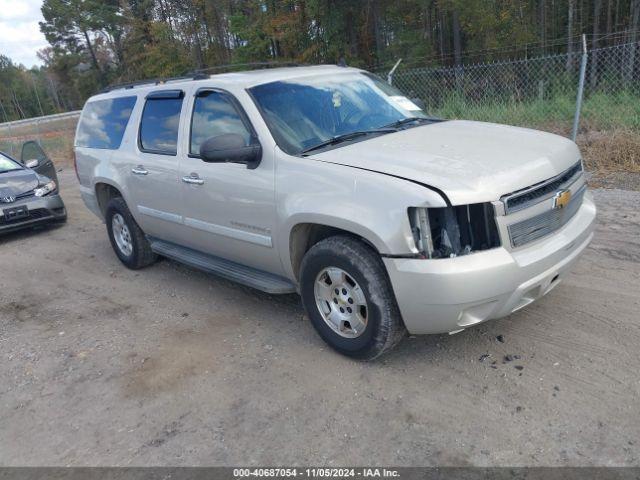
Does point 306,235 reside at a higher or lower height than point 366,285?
higher

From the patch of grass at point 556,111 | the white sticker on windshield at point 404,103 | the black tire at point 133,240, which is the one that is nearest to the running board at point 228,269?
the black tire at point 133,240

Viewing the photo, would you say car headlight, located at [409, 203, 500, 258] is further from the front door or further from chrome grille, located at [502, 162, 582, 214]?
the front door

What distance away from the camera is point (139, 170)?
17.1ft

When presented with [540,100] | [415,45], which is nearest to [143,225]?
[540,100]

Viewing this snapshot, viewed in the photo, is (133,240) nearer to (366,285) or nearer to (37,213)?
(37,213)

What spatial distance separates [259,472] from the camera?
9.18 ft

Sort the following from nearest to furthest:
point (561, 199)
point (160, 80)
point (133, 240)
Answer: point (561, 199), point (160, 80), point (133, 240)

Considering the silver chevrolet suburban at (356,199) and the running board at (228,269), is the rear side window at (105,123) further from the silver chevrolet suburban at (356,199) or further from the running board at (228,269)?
the running board at (228,269)

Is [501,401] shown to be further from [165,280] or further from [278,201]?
[165,280]

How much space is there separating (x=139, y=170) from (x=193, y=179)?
102 cm

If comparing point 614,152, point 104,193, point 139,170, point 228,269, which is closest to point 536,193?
point 228,269

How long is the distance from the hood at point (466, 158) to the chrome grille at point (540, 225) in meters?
0.22

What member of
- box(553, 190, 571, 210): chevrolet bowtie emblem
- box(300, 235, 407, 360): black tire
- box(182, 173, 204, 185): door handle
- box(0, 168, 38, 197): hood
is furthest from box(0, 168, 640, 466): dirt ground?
box(0, 168, 38, 197): hood

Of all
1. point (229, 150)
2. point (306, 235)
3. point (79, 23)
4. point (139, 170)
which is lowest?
point (306, 235)
